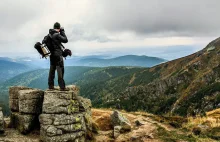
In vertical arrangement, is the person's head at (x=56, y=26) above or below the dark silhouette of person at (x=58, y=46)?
above

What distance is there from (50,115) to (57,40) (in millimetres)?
5461

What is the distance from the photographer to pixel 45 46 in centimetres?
1942

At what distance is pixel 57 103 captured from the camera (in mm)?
17594

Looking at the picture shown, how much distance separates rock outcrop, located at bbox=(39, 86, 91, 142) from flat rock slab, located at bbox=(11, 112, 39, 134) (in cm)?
129

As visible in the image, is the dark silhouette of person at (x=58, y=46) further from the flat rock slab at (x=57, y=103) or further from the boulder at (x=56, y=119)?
the boulder at (x=56, y=119)

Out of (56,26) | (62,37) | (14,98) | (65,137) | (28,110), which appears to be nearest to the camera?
(65,137)

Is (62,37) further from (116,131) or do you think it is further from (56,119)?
(116,131)

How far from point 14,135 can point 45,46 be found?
664 cm

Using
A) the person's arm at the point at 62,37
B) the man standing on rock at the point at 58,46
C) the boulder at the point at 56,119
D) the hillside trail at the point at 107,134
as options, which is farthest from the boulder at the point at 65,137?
the person's arm at the point at 62,37

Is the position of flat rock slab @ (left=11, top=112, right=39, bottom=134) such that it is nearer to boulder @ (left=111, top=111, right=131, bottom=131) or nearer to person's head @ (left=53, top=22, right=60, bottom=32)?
person's head @ (left=53, top=22, right=60, bottom=32)

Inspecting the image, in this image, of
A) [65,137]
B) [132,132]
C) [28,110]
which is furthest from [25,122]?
[132,132]

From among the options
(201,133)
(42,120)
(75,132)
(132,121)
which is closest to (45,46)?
(42,120)

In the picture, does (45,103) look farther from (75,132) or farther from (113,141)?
(113,141)

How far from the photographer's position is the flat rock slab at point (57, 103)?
57.5ft
